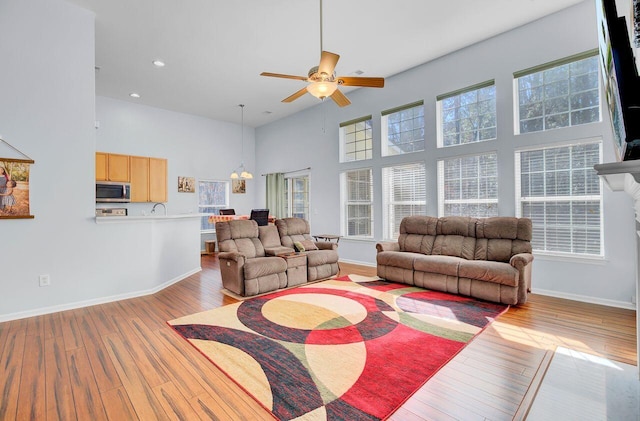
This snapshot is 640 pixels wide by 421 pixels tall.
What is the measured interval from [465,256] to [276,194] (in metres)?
5.57

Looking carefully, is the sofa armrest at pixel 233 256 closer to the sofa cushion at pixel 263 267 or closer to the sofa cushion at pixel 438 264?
the sofa cushion at pixel 263 267

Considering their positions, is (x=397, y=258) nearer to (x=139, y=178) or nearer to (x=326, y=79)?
(x=326, y=79)

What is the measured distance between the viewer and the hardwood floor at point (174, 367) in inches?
72.5

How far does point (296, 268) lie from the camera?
15.5ft

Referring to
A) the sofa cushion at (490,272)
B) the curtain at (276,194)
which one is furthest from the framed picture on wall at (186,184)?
the sofa cushion at (490,272)

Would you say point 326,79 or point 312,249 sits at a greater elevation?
point 326,79

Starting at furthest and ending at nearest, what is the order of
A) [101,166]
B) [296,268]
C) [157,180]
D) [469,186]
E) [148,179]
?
1. [157,180]
2. [148,179]
3. [101,166]
4. [469,186]
5. [296,268]

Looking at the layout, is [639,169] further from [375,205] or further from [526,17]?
[375,205]

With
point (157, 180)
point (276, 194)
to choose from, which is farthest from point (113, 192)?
point (276, 194)

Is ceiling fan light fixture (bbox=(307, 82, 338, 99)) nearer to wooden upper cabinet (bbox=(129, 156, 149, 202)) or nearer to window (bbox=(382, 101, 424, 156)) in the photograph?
window (bbox=(382, 101, 424, 156))

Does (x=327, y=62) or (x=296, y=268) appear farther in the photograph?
(x=296, y=268)

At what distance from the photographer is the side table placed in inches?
183

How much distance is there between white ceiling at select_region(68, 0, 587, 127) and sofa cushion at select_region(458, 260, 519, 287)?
3.30m

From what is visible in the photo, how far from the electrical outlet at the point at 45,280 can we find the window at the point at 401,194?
521 centimetres
